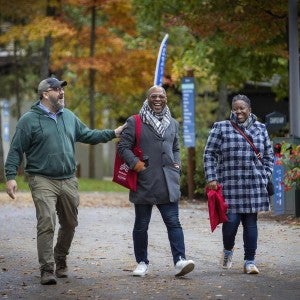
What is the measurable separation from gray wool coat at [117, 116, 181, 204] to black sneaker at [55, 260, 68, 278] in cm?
93

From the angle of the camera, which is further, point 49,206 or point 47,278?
point 49,206

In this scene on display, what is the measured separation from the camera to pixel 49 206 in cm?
1093

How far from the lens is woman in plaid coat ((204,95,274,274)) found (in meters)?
11.6

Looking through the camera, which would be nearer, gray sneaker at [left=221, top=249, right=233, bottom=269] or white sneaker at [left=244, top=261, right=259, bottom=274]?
white sneaker at [left=244, top=261, right=259, bottom=274]

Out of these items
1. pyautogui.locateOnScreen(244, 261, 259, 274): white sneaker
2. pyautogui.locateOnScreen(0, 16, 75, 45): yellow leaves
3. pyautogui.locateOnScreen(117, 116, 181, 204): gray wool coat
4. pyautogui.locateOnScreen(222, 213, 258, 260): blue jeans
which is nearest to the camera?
pyautogui.locateOnScreen(117, 116, 181, 204): gray wool coat

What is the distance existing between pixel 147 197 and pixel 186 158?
14.4m

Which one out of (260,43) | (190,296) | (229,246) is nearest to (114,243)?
(229,246)

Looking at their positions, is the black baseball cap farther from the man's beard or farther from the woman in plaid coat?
the woman in plaid coat

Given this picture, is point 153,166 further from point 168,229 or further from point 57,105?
point 57,105

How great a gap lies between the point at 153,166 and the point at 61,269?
1.36m

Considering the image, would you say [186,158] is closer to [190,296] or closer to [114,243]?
[114,243]

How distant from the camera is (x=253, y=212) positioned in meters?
11.6

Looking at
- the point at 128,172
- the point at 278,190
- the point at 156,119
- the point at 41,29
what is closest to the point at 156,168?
the point at 128,172

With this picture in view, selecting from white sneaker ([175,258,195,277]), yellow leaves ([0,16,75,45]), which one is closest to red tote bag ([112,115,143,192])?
white sneaker ([175,258,195,277])
